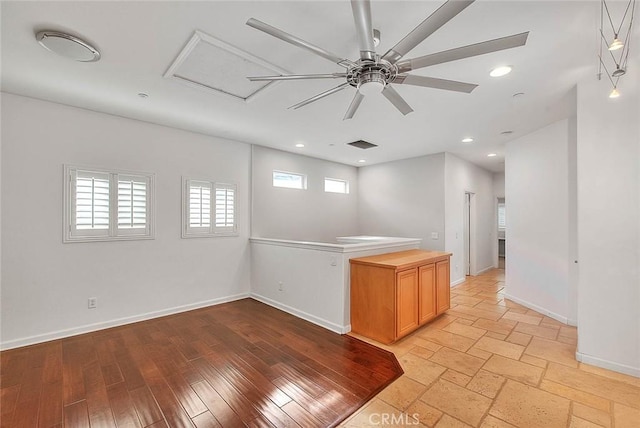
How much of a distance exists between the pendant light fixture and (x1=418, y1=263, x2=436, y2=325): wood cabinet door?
2.48m

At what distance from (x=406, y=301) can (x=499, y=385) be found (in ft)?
3.82

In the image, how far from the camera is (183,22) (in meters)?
1.95

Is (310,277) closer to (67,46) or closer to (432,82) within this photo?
(432,82)

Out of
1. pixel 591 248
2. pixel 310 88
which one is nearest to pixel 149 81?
pixel 310 88

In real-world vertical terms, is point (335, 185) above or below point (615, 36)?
below

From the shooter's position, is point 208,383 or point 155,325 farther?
point 155,325

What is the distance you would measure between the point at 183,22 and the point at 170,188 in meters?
2.80

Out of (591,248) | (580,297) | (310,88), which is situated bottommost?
(580,297)

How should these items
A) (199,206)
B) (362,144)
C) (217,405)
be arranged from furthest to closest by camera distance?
(362,144), (199,206), (217,405)

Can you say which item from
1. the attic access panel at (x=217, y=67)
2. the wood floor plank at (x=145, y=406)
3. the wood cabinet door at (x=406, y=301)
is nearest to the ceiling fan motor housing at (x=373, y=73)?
the attic access panel at (x=217, y=67)

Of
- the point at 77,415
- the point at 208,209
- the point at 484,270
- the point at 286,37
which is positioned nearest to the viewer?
the point at 286,37

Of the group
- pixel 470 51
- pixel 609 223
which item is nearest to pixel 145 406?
pixel 470 51

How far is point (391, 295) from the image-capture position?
3186 mm

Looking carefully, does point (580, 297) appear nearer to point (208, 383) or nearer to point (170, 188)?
point (208, 383)
